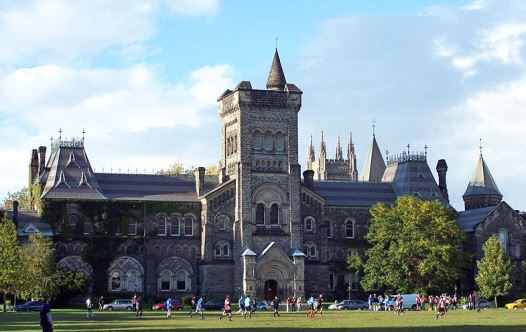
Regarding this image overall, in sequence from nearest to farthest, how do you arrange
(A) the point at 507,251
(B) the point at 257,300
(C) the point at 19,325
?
(C) the point at 19,325, (B) the point at 257,300, (A) the point at 507,251

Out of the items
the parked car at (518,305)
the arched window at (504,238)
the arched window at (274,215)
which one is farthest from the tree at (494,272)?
the arched window at (274,215)

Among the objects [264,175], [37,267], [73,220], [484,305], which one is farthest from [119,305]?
[484,305]

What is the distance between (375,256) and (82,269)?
2854cm

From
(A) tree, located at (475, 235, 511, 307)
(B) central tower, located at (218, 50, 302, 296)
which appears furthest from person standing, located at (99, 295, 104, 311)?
(A) tree, located at (475, 235, 511, 307)

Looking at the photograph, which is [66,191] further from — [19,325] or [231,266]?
[19,325]

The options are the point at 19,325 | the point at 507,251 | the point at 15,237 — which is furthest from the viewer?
the point at 507,251

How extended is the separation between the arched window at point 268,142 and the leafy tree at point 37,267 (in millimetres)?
23464

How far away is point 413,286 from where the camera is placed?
10812cm

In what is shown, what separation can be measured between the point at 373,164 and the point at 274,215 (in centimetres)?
5603

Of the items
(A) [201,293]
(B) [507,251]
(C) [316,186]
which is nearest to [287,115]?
(C) [316,186]

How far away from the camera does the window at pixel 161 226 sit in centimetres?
11069

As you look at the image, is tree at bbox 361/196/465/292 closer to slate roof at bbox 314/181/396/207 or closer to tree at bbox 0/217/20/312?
slate roof at bbox 314/181/396/207

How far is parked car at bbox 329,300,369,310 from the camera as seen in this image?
340 feet

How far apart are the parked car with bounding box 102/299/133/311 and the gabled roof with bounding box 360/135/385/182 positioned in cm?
6714
